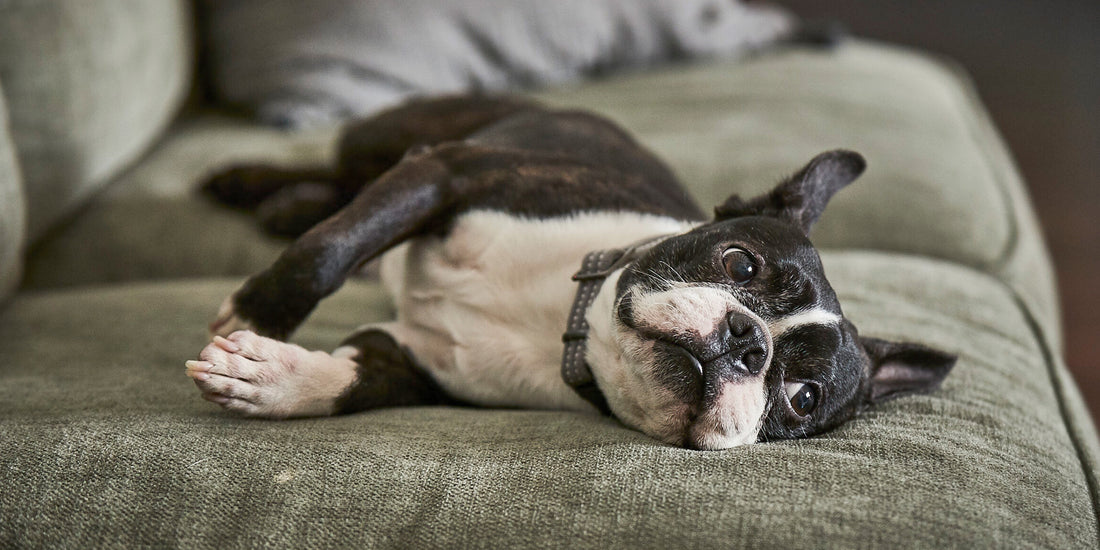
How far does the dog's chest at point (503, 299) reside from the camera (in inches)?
70.4

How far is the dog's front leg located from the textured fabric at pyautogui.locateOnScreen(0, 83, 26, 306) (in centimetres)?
64

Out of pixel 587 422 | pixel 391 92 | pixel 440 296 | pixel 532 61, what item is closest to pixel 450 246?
pixel 440 296

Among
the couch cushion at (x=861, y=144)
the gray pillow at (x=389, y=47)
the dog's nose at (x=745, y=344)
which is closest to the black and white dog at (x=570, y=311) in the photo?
the dog's nose at (x=745, y=344)

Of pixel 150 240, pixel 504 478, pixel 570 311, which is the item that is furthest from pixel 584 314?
pixel 150 240

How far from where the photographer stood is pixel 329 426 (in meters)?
1.49

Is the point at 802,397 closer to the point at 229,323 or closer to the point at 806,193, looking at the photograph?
the point at 806,193

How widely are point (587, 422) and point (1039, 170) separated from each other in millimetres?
5366

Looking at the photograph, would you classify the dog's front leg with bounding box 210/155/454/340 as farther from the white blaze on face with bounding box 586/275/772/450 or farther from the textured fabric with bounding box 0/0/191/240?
the textured fabric with bounding box 0/0/191/240

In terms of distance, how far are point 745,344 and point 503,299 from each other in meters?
0.57

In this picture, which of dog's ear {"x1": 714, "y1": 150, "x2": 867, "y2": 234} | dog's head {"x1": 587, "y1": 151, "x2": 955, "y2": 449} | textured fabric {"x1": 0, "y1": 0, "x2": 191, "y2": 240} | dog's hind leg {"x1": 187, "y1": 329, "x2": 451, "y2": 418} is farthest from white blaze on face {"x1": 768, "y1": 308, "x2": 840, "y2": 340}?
textured fabric {"x1": 0, "y1": 0, "x2": 191, "y2": 240}

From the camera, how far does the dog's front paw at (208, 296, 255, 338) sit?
164 centimetres

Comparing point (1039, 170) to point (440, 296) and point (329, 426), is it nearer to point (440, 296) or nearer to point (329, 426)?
point (440, 296)

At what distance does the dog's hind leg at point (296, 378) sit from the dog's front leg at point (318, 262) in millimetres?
87

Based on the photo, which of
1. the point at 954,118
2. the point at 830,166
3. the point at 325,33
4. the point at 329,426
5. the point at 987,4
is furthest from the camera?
the point at 987,4
